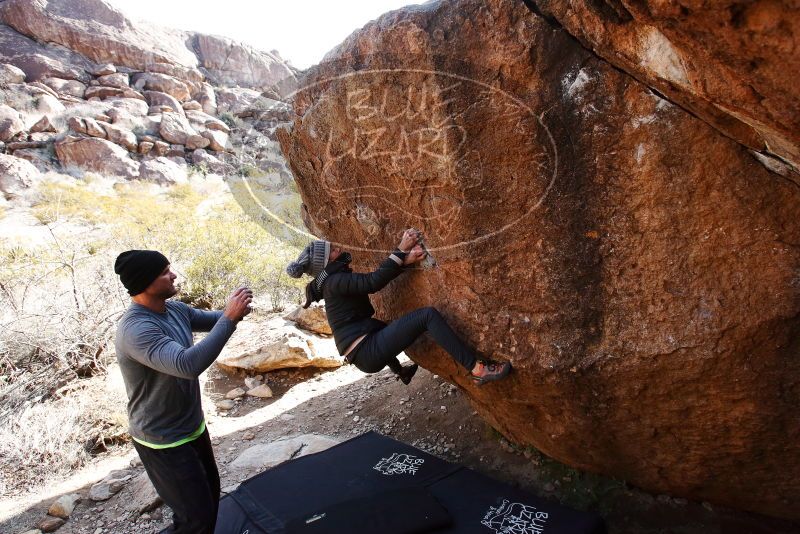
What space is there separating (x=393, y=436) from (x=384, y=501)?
3.86 feet

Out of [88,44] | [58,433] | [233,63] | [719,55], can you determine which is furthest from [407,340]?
[233,63]

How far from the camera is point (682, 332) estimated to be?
6.44 feet

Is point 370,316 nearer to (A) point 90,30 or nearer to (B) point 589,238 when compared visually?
(B) point 589,238

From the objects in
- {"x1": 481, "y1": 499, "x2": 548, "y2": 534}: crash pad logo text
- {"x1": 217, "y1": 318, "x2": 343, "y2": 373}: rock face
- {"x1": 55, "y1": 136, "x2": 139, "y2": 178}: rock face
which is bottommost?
{"x1": 217, "y1": 318, "x2": 343, "y2": 373}: rock face

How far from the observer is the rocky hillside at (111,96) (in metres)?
16.3

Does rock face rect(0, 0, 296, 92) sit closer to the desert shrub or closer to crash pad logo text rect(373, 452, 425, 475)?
the desert shrub

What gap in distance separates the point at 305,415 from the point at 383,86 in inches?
120

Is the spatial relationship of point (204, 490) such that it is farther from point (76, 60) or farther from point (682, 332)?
point (76, 60)

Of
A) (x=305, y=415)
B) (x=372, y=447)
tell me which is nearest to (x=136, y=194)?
(x=305, y=415)

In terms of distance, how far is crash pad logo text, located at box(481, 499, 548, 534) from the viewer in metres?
2.38

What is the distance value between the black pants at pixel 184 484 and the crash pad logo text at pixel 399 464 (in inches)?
46.9

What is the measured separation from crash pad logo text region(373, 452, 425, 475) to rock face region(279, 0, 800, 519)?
0.75 m

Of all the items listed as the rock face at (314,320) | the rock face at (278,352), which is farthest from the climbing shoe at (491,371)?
the rock face at (314,320)

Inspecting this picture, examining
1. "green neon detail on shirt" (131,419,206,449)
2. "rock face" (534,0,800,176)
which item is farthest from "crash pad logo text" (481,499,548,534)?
"rock face" (534,0,800,176)
